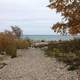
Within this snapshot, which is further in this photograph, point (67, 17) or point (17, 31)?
point (17, 31)

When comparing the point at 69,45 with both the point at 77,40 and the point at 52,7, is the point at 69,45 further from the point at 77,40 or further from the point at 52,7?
the point at 52,7

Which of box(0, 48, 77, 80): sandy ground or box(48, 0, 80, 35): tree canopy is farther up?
box(48, 0, 80, 35): tree canopy

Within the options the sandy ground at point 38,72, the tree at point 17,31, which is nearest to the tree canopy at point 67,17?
the sandy ground at point 38,72

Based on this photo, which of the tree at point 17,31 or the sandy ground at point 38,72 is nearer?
the sandy ground at point 38,72

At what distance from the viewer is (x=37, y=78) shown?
20.9 meters

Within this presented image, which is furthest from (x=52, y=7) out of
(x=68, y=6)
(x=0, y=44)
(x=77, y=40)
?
(x=0, y=44)

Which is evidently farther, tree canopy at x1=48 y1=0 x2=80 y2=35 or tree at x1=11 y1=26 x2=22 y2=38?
tree at x1=11 y1=26 x2=22 y2=38

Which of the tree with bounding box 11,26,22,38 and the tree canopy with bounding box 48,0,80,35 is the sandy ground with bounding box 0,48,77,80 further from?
the tree with bounding box 11,26,22,38

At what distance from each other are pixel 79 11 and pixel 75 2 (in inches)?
36.6

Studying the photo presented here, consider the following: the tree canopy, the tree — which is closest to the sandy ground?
the tree canopy

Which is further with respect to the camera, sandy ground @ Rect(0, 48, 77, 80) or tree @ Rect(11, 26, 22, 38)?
tree @ Rect(11, 26, 22, 38)

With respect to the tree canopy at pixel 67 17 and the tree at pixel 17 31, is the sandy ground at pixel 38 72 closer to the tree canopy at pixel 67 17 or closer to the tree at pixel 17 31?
the tree canopy at pixel 67 17

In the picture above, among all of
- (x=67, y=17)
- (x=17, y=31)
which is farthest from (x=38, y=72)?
(x=17, y=31)

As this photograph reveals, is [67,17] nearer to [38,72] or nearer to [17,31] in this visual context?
[38,72]
